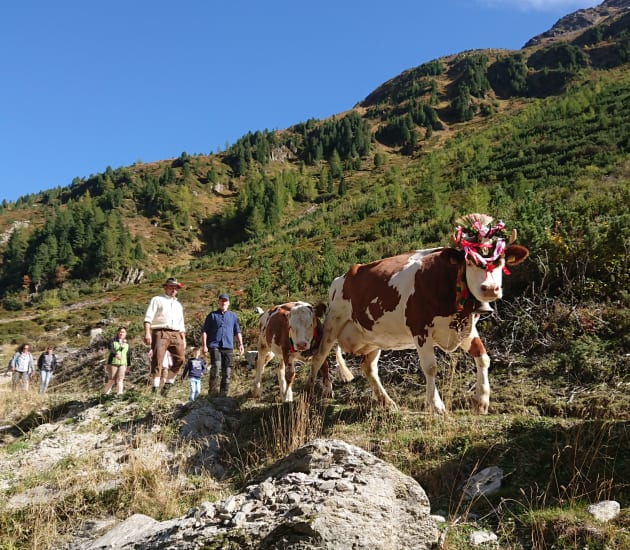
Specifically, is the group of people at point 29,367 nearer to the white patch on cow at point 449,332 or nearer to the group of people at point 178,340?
the group of people at point 178,340

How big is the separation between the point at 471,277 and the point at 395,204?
4462cm

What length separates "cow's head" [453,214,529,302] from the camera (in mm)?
4945

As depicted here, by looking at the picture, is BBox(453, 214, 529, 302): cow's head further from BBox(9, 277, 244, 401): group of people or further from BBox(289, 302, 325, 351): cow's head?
BBox(9, 277, 244, 401): group of people

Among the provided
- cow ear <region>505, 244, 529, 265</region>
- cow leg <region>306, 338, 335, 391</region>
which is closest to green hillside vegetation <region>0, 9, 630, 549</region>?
cow leg <region>306, 338, 335, 391</region>

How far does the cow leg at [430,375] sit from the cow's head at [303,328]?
2.22m

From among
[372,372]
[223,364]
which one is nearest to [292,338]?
[372,372]

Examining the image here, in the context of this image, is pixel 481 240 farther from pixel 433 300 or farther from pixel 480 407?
pixel 480 407

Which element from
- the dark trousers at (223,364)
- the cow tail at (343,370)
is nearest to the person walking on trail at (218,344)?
the dark trousers at (223,364)

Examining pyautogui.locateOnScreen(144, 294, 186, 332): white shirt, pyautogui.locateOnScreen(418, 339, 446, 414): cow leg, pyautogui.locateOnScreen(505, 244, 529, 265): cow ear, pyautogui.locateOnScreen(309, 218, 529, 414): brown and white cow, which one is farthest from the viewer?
pyautogui.locateOnScreen(144, 294, 186, 332): white shirt

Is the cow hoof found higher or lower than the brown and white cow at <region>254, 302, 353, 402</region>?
lower

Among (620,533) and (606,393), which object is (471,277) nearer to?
(606,393)

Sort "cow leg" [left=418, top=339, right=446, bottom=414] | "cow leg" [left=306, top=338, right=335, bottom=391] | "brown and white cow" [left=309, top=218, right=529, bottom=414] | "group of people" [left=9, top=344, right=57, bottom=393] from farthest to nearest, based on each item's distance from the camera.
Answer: "group of people" [left=9, top=344, right=57, bottom=393]
"cow leg" [left=306, top=338, right=335, bottom=391]
"cow leg" [left=418, top=339, right=446, bottom=414]
"brown and white cow" [left=309, top=218, right=529, bottom=414]

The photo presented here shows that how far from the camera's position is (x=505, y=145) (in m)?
56.2

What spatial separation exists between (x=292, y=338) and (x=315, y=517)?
4.92 meters
